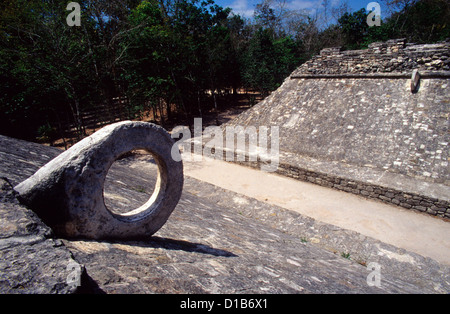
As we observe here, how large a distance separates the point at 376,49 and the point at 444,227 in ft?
24.6

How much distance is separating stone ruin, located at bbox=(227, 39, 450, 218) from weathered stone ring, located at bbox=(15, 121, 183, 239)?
269 inches

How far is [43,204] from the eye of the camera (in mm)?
1611

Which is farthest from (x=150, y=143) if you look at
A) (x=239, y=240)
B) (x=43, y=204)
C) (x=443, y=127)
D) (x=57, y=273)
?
(x=443, y=127)

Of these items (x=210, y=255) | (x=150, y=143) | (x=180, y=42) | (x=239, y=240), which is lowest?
(x=239, y=240)

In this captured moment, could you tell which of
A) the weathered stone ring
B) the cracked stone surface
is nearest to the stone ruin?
the cracked stone surface

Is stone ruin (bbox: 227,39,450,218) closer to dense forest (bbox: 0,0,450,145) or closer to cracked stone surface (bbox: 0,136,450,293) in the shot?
cracked stone surface (bbox: 0,136,450,293)

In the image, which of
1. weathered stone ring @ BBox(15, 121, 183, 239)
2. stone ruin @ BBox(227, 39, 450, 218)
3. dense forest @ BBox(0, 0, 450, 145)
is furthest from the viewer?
dense forest @ BBox(0, 0, 450, 145)

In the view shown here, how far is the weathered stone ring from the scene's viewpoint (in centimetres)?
161

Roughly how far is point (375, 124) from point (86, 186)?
924 centimetres

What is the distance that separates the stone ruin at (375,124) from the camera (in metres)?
6.75

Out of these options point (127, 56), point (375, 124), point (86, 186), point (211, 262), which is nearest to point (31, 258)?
point (86, 186)

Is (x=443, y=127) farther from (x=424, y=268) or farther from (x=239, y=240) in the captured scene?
(x=239, y=240)

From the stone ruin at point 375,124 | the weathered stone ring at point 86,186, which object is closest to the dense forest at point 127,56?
the stone ruin at point 375,124

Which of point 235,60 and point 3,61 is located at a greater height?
point 235,60
